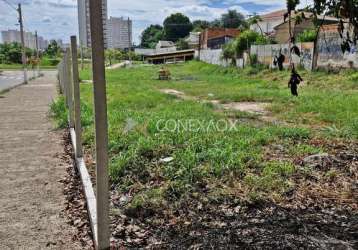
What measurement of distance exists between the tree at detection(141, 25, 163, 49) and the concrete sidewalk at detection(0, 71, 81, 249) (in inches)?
3938

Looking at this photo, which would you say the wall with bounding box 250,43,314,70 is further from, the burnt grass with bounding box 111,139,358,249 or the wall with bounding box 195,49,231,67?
the burnt grass with bounding box 111,139,358,249

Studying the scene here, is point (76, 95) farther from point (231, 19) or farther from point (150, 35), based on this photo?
point (150, 35)

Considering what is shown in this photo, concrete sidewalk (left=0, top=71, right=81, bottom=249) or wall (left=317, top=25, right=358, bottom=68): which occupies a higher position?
wall (left=317, top=25, right=358, bottom=68)

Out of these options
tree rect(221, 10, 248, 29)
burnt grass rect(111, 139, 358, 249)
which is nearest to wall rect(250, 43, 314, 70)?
burnt grass rect(111, 139, 358, 249)

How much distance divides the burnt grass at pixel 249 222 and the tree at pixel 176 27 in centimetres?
9204

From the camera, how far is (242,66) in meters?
28.1

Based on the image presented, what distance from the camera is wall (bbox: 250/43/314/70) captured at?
19.6 m

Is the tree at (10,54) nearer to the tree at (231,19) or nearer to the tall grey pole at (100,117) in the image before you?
the tree at (231,19)

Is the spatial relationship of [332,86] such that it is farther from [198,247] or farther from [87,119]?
[198,247]

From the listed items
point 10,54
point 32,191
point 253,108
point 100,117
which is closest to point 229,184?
point 100,117

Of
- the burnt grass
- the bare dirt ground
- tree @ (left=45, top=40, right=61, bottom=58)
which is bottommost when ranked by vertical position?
the bare dirt ground

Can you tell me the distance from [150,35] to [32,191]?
110m

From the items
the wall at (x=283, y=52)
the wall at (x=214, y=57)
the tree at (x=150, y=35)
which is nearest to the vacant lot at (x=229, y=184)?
the wall at (x=283, y=52)

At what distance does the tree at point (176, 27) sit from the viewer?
94.1 m
